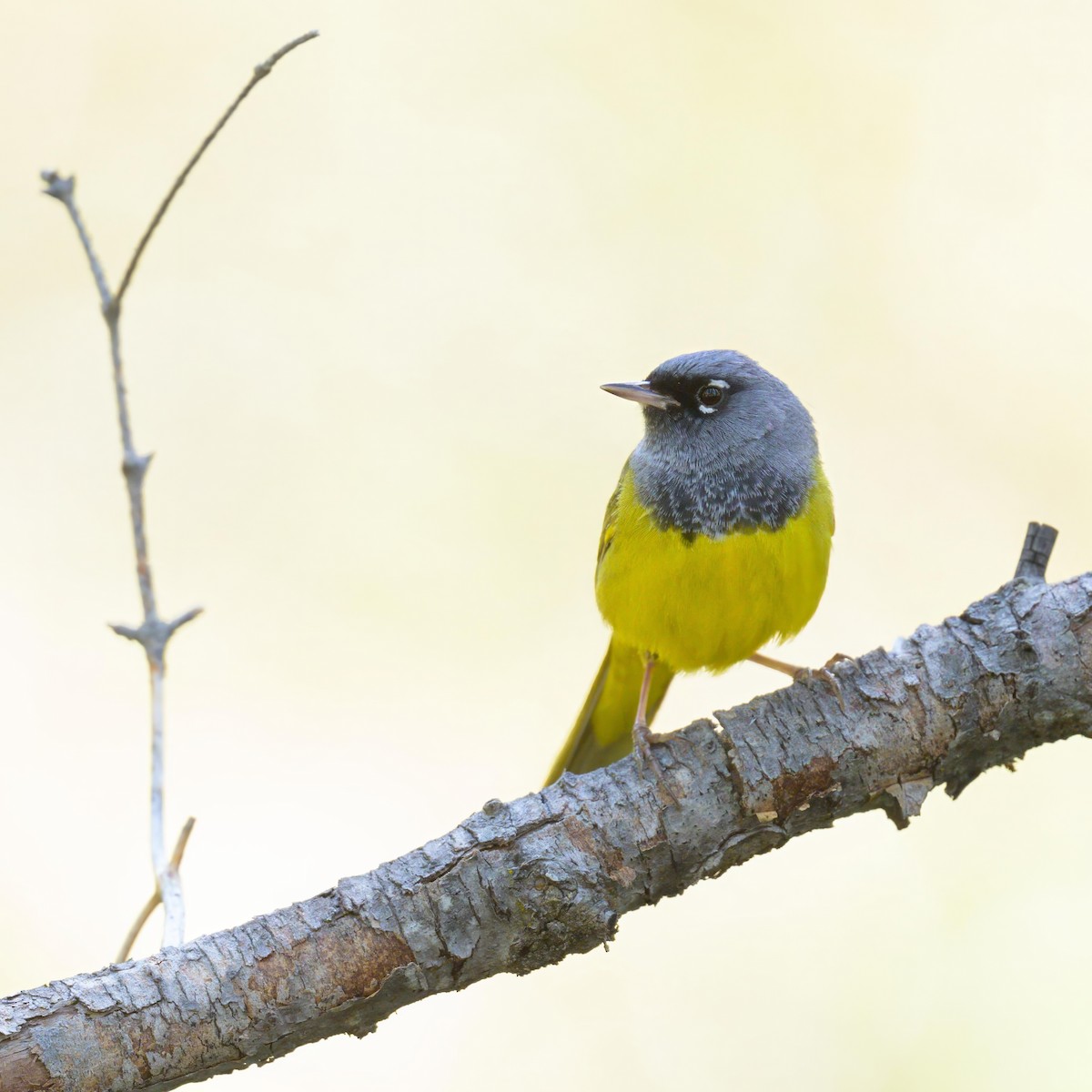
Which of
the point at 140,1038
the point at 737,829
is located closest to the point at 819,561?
the point at 737,829

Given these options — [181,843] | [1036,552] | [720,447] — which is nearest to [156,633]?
[181,843]

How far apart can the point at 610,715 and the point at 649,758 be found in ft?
4.32

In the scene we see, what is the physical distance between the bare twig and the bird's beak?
183 cm

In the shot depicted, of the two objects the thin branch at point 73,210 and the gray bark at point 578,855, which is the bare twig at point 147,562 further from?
the gray bark at point 578,855

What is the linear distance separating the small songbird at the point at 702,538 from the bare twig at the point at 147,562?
1417 millimetres

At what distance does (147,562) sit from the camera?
10.5 feet

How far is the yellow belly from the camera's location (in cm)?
401

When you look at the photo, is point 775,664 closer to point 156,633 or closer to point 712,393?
point 712,393

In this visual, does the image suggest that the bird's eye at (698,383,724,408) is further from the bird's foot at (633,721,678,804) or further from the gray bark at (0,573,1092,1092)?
the bird's foot at (633,721,678,804)

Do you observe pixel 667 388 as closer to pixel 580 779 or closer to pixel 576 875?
pixel 580 779

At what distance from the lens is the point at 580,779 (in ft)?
10.9

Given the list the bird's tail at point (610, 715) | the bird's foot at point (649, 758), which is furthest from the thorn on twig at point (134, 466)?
the bird's tail at point (610, 715)

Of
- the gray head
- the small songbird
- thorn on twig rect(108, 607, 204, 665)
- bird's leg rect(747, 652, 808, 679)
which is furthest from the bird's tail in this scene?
thorn on twig rect(108, 607, 204, 665)

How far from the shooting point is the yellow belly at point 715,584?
401cm
